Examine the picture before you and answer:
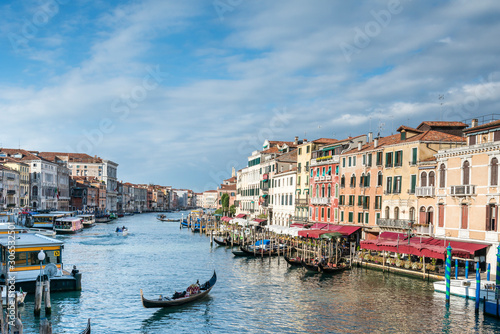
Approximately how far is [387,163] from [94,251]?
87.9ft

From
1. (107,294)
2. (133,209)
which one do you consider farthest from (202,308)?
(133,209)

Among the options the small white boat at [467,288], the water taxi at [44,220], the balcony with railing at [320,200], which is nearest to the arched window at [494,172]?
the small white boat at [467,288]

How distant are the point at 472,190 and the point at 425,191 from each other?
13.6 ft

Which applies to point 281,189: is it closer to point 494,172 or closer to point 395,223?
point 395,223

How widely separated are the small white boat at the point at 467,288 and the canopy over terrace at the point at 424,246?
195 cm

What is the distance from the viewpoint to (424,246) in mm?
27531

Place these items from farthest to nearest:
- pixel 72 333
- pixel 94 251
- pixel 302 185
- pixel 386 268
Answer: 1. pixel 302 185
2. pixel 94 251
3. pixel 386 268
4. pixel 72 333

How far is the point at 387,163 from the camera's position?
35500mm

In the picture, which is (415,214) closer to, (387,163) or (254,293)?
(387,163)

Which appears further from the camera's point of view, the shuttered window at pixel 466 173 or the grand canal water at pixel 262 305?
the shuttered window at pixel 466 173

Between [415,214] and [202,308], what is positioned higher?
[415,214]

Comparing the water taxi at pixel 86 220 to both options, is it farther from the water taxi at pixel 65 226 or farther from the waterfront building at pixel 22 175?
the water taxi at pixel 65 226

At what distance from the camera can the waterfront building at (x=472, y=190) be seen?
85.5 feet

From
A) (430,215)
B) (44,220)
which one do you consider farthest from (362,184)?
(44,220)
